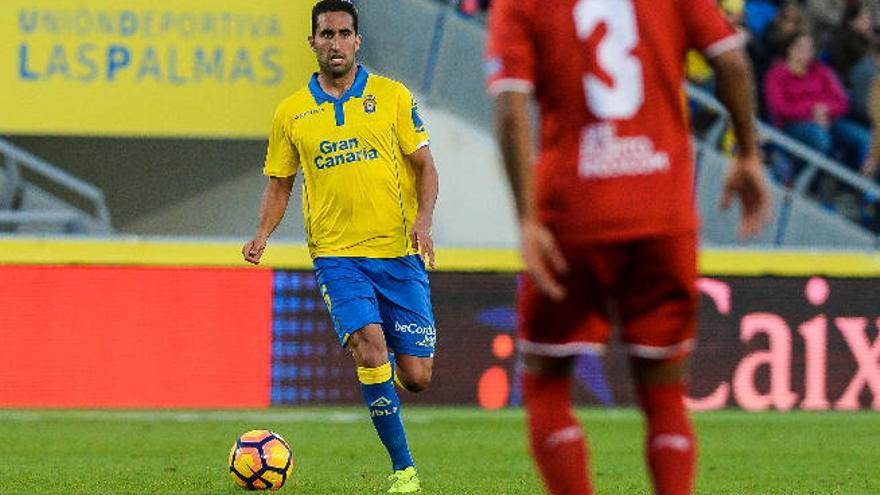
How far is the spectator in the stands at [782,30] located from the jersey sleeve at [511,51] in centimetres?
1208

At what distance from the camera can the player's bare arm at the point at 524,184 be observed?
194 inches

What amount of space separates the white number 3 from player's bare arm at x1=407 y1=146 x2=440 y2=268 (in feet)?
11.1

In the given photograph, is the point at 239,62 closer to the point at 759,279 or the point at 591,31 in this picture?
the point at 759,279

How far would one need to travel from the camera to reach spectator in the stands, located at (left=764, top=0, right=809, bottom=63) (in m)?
16.8

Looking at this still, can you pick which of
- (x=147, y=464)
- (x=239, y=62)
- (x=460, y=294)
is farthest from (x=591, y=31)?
(x=239, y=62)

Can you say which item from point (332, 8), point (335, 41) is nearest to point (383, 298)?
point (335, 41)

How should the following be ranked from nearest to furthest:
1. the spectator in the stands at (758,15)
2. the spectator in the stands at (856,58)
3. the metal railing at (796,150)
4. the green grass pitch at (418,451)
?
the green grass pitch at (418,451)
the metal railing at (796,150)
the spectator in the stands at (758,15)
the spectator in the stands at (856,58)

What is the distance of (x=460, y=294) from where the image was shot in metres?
14.3

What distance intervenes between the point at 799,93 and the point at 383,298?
8969 millimetres

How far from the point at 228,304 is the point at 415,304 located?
552cm

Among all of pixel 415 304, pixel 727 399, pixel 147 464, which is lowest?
pixel 727 399

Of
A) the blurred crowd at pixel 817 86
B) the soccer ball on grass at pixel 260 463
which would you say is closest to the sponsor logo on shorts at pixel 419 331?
the soccer ball on grass at pixel 260 463

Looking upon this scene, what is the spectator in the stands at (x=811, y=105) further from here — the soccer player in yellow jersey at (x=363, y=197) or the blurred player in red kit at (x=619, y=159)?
the blurred player in red kit at (x=619, y=159)

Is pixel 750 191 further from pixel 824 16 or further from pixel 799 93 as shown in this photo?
pixel 824 16
